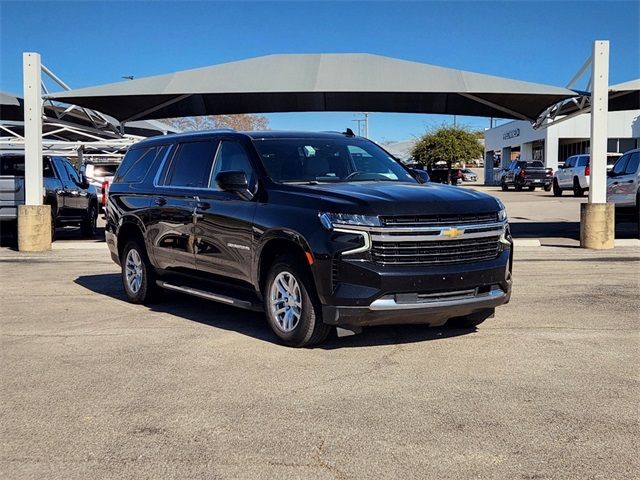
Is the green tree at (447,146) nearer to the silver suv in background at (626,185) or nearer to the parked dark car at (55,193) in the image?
the silver suv in background at (626,185)

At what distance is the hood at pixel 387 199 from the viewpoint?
18.5ft

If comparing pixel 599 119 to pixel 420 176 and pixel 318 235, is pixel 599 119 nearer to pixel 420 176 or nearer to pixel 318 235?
pixel 420 176

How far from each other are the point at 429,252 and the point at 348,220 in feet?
2.29

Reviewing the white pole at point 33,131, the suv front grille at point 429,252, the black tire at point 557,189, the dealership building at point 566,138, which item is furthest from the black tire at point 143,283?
the dealership building at point 566,138

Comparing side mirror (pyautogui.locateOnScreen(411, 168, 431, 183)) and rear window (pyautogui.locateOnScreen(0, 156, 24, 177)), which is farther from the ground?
rear window (pyautogui.locateOnScreen(0, 156, 24, 177))

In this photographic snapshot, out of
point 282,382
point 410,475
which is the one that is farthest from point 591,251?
point 410,475

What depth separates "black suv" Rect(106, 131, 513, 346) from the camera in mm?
5578

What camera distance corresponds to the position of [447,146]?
66875 mm

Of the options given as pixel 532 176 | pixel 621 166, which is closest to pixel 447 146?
pixel 532 176

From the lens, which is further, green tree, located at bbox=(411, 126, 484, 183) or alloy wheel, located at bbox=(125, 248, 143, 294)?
green tree, located at bbox=(411, 126, 484, 183)

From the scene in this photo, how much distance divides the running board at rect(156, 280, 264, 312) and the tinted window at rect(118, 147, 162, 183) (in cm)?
142

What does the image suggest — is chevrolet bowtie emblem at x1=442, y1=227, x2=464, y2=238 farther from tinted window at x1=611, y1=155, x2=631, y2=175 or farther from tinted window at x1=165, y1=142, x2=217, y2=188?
tinted window at x1=611, y1=155, x2=631, y2=175

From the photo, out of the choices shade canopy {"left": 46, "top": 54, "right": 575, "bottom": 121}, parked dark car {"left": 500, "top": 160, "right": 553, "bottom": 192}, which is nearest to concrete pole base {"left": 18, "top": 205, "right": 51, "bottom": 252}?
shade canopy {"left": 46, "top": 54, "right": 575, "bottom": 121}

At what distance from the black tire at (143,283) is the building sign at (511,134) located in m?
55.8
